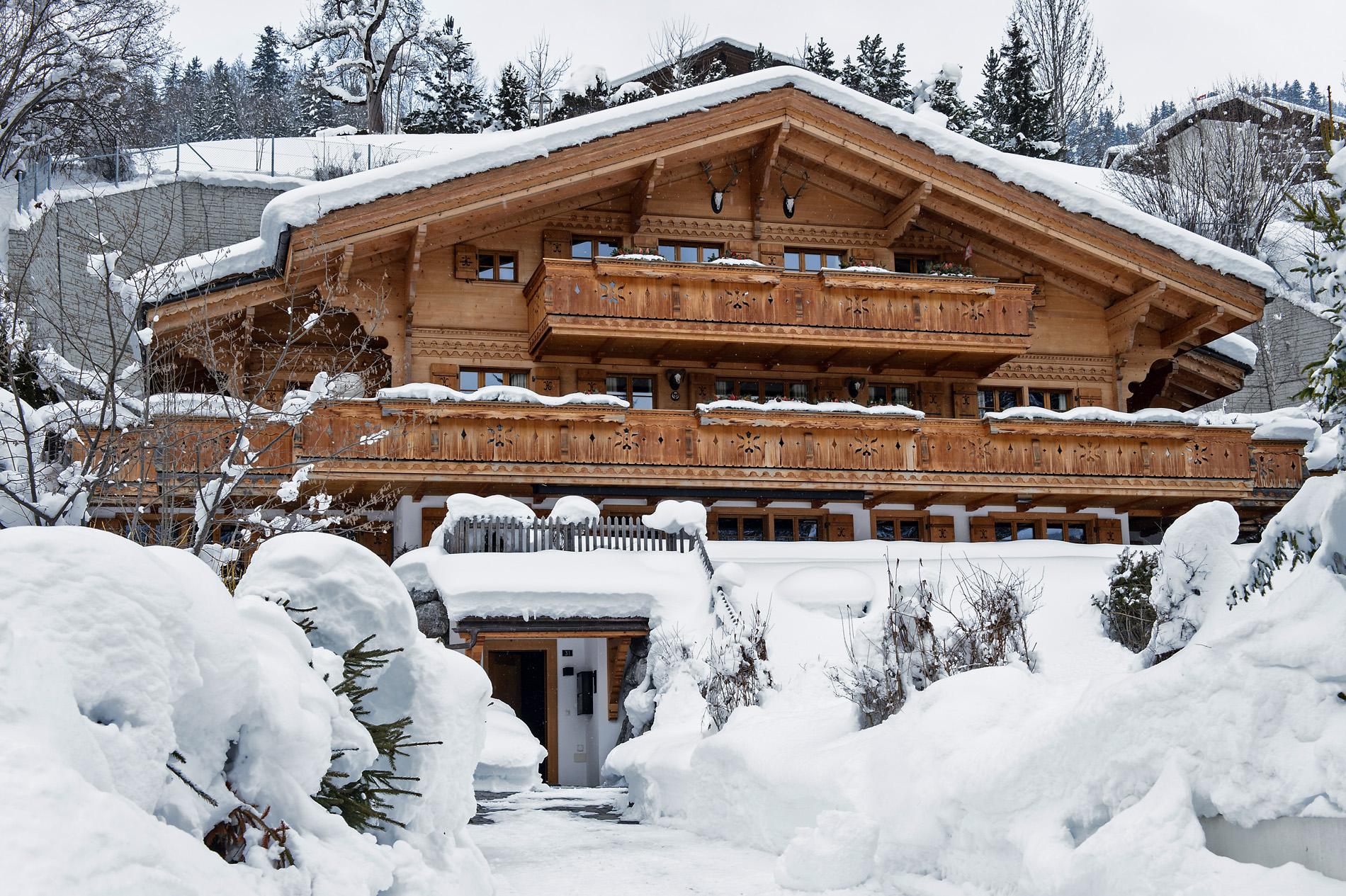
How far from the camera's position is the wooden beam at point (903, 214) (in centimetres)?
2612

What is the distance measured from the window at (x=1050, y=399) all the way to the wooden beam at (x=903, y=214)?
15.6ft

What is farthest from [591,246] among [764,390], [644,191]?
[764,390]

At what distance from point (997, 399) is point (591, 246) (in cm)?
974

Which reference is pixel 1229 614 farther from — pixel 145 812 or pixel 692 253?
pixel 692 253

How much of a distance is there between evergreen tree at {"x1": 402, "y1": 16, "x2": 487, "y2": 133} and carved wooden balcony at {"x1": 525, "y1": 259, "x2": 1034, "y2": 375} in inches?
1228

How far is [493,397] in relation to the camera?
22.6m

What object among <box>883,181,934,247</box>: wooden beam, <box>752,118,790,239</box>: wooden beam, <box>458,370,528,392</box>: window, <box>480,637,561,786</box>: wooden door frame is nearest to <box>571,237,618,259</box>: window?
<box>458,370,528,392</box>: window

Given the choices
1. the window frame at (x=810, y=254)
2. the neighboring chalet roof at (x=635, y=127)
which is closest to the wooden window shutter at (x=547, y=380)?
the neighboring chalet roof at (x=635, y=127)

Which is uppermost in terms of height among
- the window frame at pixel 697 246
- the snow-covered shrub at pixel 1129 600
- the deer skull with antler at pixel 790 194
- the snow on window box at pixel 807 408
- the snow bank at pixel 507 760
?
the deer skull with antler at pixel 790 194

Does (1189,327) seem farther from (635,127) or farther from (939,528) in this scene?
(635,127)

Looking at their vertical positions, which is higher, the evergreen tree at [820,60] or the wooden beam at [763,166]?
the evergreen tree at [820,60]

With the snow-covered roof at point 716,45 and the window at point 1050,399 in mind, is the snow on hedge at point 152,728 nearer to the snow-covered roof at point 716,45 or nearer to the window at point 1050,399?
the window at point 1050,399

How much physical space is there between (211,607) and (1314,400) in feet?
17.3

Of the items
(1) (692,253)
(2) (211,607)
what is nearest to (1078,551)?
(1) (692,253)
